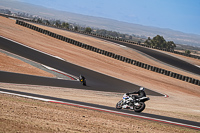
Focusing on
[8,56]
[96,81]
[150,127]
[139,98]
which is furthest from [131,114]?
[8,56]

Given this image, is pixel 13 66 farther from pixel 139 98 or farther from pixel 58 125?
pixel 58 125

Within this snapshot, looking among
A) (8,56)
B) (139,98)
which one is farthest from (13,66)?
(139,98)

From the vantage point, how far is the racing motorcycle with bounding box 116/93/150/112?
14564 mm

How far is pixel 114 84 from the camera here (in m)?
27.5

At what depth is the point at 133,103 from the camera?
14984 millimetres

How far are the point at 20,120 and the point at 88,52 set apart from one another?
41218 millimetres

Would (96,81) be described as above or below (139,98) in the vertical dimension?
below

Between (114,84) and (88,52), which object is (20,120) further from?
(88,52)

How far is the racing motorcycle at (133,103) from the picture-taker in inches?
573

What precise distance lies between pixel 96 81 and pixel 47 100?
12644 millimetres

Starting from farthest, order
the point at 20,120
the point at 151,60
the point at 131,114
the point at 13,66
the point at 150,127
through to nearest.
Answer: the point at 151,60 < the point at 13,66 < the point at 131,114 < the point at 150,127 < the point at 20,120

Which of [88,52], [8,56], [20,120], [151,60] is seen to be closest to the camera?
[20,120]

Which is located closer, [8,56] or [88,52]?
[8,56]

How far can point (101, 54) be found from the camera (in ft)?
167
